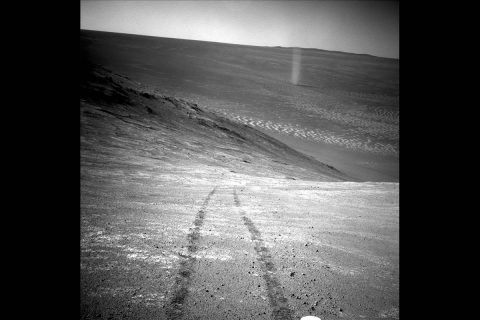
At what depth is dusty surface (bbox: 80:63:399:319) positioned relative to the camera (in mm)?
2584

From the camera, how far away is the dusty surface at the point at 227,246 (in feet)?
8.48

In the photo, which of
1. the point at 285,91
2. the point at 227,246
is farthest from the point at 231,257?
the point at 285,91

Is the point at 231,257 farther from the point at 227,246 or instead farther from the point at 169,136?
the point at 169,136

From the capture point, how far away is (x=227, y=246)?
370cm

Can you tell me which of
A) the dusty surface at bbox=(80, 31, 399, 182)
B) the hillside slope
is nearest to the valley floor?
the hillside slope

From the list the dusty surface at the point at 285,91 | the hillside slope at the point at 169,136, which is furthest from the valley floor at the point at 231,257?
the dusty surface at the point at 285,91

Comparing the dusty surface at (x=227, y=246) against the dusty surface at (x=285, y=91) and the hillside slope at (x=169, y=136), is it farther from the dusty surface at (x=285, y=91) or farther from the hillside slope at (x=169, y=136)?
the dusty surface at (x=285, y=91)

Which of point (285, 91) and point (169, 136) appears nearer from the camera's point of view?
point (169, 136)

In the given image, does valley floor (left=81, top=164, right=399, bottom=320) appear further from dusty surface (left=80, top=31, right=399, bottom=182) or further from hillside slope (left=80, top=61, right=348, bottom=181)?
dusty surface (left=80, top=31, right=399, bottom=182)
